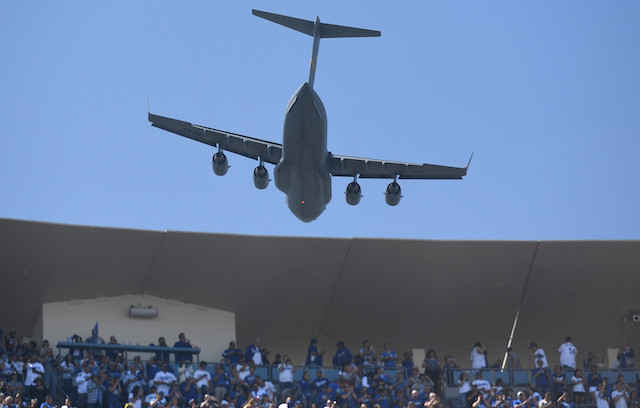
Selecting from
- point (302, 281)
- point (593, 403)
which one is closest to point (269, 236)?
point (302, 281)

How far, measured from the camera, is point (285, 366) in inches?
1218

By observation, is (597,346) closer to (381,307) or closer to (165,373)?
(381,307)

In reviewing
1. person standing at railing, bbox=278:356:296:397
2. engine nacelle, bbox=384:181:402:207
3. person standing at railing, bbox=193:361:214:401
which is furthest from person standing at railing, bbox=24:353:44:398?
engine nacelle, bbox=384:181:402:207

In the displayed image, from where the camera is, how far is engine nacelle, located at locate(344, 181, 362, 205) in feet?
111

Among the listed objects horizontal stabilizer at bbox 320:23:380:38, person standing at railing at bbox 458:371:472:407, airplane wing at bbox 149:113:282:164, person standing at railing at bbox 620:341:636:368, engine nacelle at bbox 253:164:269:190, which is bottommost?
person standing at railing at bbox 458:371:472:407

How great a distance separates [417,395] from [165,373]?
6.40 meters

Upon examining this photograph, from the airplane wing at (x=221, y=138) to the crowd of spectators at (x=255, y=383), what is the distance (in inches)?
224

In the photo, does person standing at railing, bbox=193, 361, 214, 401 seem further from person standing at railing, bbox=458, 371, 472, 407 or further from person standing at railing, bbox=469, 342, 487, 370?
person standing at railing, bbox=469, 342, 487, 370

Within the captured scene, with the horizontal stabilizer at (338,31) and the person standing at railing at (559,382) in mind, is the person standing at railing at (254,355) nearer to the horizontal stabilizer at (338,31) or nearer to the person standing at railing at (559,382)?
the person standing at railing at (559,382)

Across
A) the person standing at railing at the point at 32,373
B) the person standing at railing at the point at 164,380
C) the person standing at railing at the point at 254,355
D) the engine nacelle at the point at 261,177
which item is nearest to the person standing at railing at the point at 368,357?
the person standing at railing at the point at 254,355

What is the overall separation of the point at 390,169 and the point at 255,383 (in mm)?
7946

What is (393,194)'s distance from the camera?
33281mm

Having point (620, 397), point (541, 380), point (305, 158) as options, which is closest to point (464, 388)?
point (541, 380)

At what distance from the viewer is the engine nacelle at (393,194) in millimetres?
33281
